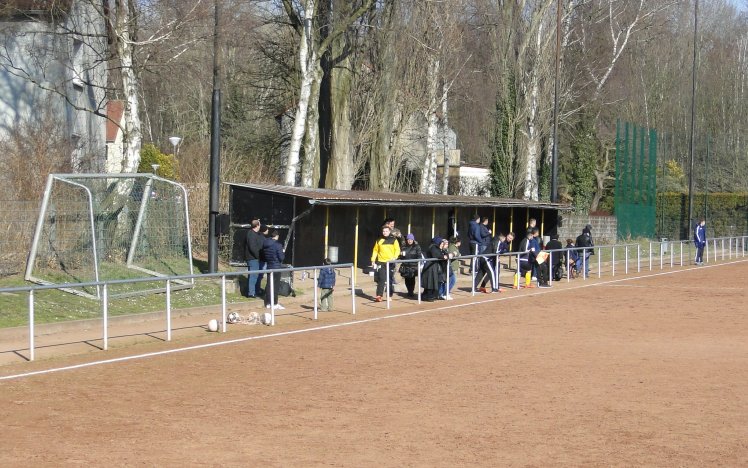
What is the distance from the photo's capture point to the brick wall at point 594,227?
1783 inches

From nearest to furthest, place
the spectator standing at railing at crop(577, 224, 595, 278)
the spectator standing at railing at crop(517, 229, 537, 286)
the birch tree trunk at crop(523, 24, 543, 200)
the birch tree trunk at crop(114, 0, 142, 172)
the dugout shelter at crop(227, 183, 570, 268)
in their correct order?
the birch tree trunk at crop(114, 0, 142, 172)
the dugout shelter at crop(227, 183, 570, 268)
the spectator standing at railing at crop(517, 229, 537, 286)
the spectator standing at railing at crop(577, 224, 595, 278)
the birch tree trunk at crop(523, 24, 543, 200)

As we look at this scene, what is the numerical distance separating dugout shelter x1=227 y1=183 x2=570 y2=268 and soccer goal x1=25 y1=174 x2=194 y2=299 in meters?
1.63

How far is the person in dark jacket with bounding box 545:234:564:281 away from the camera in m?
28.8

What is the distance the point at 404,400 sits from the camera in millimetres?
11438

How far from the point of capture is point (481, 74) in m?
54.3

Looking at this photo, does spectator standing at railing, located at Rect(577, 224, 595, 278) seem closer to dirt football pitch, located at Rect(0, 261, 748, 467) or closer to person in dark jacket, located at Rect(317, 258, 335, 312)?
dirt football pitch, located at Rect(0, 261, 748, 467)

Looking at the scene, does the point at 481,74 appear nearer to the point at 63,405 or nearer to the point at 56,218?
the point at 56,218

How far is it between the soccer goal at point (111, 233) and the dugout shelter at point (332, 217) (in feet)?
5.36

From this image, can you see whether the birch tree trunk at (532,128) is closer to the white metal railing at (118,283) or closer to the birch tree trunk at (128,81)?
the birch tree trunk at (128,81)

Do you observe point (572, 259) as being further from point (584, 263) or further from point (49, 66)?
point (49, 66)

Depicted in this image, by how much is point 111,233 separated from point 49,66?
9.35m

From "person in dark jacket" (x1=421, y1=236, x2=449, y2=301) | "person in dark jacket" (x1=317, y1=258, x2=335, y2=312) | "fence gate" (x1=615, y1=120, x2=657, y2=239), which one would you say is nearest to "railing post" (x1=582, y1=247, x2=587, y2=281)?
"person in dark jacket" (x1=421, y1=236, x2=449, y2=301)

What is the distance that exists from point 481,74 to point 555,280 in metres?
26.2

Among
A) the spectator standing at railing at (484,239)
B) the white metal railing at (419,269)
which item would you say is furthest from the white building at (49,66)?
the spectator standing at railing at (484,239)
